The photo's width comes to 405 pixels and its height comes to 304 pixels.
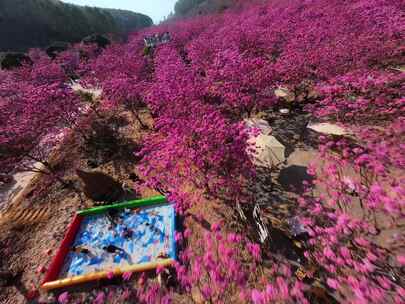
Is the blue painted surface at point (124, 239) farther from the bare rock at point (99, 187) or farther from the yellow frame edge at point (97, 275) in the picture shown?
the bare rock at point (99, 187)

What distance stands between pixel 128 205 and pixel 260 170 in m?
7.20

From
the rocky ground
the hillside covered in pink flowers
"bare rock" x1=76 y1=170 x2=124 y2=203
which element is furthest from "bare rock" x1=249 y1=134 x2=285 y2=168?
"bare rock" x1=76 y1=170 x2=124 y2=203

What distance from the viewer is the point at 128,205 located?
10.3 m

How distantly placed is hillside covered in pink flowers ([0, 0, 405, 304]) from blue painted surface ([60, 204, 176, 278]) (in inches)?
27.1

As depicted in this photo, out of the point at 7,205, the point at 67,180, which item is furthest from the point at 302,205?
the point at 7,205

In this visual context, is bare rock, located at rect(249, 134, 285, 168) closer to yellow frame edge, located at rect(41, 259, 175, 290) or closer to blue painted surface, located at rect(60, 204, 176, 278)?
blue painted surface, located at rect(60, 204, 176, 278)

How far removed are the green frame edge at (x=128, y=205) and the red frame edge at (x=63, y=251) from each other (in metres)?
0.44

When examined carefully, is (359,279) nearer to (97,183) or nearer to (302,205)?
(302,205)

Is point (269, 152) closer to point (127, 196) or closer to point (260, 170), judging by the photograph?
point (260, 170)

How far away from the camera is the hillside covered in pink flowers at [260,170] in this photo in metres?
7.04

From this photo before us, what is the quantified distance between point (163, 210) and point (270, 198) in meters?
5.22

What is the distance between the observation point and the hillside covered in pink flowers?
7043 millimetres

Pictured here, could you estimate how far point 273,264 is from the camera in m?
7.41

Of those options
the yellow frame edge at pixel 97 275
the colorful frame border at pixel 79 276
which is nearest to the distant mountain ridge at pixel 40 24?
the colorful frame border at pixel 79 276
